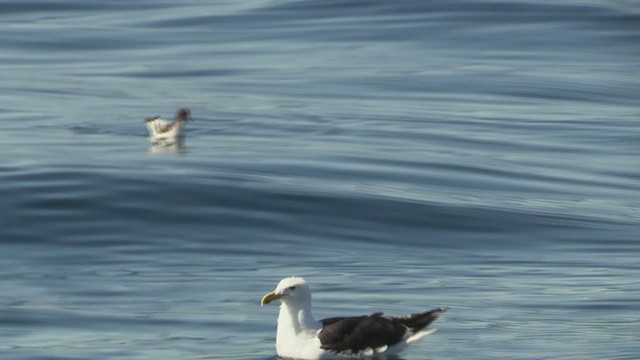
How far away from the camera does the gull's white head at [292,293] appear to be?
1567 centimetres

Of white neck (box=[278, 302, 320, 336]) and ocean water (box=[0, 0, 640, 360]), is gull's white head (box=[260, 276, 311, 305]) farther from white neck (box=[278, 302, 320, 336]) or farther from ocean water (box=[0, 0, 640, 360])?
ocean water (box=[0, 0, 640, 360])

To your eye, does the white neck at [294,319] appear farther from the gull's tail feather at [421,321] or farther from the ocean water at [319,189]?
the gull's tail feather at [421,321]

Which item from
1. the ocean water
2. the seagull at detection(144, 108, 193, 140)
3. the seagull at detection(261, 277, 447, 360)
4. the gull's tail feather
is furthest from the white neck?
the seagull at detection(144, 108, 193, 140)

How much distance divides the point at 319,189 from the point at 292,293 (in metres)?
8.59

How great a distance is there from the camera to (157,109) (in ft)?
105

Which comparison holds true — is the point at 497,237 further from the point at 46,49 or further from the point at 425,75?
the point at 46,49

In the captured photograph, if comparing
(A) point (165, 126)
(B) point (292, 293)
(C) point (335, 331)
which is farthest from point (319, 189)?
(C) point (335, 331)

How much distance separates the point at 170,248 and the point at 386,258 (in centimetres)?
234

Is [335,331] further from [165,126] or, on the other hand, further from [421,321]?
[165,126]

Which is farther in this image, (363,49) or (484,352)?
(363,49)

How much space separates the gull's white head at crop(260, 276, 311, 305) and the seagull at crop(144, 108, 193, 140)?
36.6 ft

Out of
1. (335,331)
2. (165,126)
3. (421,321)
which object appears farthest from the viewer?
(165,126)

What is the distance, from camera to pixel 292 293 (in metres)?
15.7

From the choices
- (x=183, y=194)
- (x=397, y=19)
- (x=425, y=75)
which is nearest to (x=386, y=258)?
(x=183, y=194)
